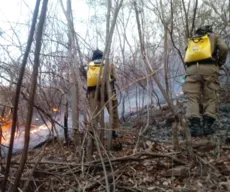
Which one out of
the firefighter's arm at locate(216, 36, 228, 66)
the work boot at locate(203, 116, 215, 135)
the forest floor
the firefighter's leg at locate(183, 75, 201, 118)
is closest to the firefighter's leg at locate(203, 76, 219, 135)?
the work boot at locate(203, 116, 215, 135)

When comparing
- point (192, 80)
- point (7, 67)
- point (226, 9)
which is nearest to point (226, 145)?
point (192, 80)

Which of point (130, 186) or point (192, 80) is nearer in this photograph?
point (130, 186)

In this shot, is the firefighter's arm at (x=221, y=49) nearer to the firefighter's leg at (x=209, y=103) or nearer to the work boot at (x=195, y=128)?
the firefighter's leg at (x=209, y=103)

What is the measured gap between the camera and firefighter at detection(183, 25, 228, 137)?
13.6 feet

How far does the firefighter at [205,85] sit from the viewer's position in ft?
13.6

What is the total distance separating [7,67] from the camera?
295 cm

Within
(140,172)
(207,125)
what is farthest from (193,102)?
(140,172)

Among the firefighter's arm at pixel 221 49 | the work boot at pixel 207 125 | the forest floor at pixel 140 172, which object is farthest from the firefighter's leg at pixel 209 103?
the forest floor at pixel 140 172

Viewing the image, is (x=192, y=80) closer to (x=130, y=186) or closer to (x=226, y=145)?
(x=226, y=145)

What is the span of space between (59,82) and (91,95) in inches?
25.5

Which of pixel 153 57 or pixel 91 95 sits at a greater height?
pixel 153 57

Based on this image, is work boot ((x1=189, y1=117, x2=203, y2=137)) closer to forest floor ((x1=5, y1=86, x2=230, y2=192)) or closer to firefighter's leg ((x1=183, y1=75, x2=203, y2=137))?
firefighter's leg ((x1=183, y1=75, x2=203, y2=137))

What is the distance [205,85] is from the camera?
4.30 meters

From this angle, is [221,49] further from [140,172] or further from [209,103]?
[140,172]
